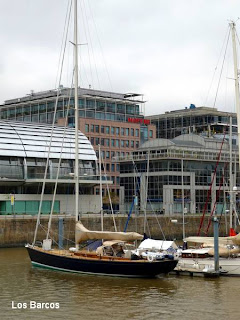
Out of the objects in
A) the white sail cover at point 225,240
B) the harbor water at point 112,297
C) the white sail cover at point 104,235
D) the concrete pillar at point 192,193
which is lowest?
the harbor water at point 112,297

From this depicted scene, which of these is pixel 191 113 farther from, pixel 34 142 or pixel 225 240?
pixel 225 240

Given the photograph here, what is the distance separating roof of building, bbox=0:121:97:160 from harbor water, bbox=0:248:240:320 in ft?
149

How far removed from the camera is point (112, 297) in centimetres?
4469

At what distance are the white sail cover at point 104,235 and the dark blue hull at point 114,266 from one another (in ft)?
9.45

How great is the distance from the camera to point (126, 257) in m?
52.3

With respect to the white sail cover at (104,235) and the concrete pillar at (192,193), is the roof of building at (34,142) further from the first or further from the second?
the white sail cover at (104,235)

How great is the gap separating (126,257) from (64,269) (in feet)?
18.0

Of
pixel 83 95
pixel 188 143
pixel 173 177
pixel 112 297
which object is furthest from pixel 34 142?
pixel 112 297

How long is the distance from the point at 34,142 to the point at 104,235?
50493 millimetres

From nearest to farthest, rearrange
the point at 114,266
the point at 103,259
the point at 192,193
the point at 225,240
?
the point at 114,266 → the point at 103,259 → the point at 225,240 → the point at 192,193

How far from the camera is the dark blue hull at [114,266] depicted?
50.8 metres

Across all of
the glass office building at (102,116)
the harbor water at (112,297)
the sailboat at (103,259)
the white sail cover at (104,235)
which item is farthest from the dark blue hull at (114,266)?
the glass office building at (102,116)

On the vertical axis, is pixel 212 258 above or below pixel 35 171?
below

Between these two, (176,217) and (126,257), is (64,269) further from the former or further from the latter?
(176,217)
